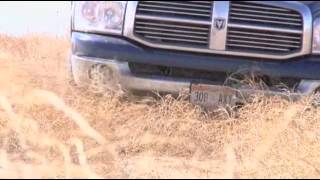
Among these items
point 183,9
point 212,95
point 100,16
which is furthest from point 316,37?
point 100,16

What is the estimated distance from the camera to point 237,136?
5.12 metres

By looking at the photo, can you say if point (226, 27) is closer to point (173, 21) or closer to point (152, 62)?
point (173, 21)

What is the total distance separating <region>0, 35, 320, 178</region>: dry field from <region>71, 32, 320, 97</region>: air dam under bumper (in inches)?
7.1

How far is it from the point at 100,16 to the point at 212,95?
94 centimetres

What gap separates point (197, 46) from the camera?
4.90m

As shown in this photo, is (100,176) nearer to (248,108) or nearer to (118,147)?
(118,147)

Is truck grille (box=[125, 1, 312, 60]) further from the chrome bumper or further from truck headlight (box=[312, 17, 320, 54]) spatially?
the chrome bumper

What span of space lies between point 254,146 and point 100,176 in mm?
1445

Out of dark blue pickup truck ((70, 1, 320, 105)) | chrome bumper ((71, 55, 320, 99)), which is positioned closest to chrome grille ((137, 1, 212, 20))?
dark blue pickup truck ((70, 1, 320, 105))

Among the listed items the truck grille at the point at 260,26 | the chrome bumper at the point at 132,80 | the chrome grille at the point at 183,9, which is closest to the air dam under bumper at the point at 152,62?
the chrome bumper at the point at 132,80

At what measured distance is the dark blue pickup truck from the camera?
4863 mm

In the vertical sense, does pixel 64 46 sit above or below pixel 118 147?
above

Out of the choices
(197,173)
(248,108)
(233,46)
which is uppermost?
(233,46)

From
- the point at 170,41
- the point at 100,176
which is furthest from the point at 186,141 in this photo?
the point at 100,176
